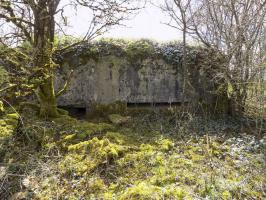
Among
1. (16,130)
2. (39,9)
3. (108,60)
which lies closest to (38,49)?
(39,9)

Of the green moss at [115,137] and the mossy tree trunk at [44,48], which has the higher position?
the mossy tree trunk at [44,48]

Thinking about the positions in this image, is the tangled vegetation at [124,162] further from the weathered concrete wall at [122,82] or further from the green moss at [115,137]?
the weathered concrete wall at [122,82]

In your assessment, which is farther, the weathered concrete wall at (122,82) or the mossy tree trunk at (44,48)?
the weathered concrete wall at (122,82)

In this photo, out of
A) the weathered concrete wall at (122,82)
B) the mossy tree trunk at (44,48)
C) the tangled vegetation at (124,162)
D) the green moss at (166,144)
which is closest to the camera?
the tangled vegetation at (124,162)

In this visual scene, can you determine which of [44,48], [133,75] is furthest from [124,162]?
[133,75]

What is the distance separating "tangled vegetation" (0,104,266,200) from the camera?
438 cm

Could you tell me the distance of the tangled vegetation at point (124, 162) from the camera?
14.4 feet

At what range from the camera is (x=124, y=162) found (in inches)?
201

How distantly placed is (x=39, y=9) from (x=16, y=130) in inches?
86.8

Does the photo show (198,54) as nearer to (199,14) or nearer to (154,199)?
(199,14)

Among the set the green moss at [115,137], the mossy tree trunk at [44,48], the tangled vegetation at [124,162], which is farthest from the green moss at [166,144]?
the mossy tree trunk at [44,48]

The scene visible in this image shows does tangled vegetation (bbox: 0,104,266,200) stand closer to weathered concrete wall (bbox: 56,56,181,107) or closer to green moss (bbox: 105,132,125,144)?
green moss (bbox: 105,132,125,144)

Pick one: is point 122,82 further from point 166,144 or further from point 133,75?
point 166,144

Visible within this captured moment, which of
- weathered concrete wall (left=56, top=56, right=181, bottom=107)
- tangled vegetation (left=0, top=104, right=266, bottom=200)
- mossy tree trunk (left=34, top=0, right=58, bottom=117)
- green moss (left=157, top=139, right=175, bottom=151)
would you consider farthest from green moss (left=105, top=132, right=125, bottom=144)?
weathered concrete wall (left=56, top=56, right=181, bottom=107)
